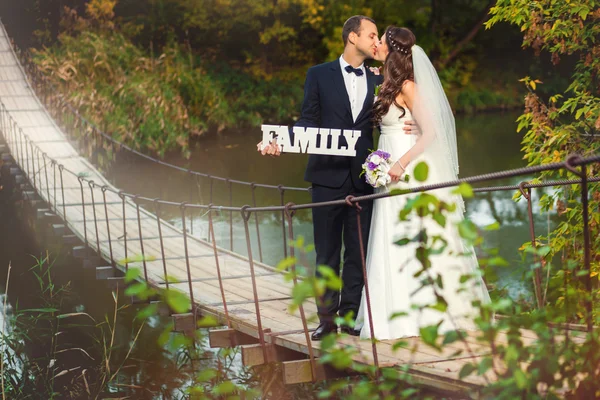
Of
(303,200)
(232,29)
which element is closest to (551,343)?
(303,200)

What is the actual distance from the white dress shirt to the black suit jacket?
0.01 m

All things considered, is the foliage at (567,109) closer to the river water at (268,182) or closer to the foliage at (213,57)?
the river water at (268,182)

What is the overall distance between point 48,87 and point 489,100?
10.4 meters

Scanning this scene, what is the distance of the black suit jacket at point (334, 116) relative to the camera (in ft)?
9.82

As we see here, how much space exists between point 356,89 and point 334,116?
130mm

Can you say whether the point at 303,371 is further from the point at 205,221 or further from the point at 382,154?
the point at 205,221

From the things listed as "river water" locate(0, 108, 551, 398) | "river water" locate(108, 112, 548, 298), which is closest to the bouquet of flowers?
"river water" locate(0, 108, 551, 398)

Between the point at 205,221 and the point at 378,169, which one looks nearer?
the point at 378,169

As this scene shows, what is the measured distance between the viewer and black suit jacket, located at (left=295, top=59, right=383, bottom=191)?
299 cm

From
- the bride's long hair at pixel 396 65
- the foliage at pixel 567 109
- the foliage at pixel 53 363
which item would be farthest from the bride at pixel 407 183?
the foliage at pixel 567 109

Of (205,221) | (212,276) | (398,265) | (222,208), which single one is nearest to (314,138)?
(398,265)

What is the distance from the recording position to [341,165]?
120 inches

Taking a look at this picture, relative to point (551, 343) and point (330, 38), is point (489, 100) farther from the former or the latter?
point (551, 343)

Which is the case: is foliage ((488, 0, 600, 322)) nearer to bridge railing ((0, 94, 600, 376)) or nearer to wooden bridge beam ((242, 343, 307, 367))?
bridge railing ((0, 94, 600, 376))
